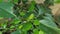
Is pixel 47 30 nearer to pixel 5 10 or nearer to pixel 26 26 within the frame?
pixel 26 26

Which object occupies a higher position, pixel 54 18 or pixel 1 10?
pixel 1 10

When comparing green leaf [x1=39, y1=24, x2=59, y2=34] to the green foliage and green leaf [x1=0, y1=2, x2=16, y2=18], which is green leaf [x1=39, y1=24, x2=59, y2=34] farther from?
green leaf [x1=0, y1=2, x2=16, y2=18]

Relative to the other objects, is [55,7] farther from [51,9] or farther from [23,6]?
[23,6]

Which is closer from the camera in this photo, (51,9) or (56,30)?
(56,30)

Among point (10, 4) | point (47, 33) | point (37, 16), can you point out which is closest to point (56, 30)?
point (47, 33)

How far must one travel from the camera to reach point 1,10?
722mm

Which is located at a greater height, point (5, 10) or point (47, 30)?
point (5, 10)

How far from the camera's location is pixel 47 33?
0.74 m

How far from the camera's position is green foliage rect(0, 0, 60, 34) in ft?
2.40

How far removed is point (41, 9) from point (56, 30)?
0.17m

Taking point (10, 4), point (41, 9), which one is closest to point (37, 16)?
point (41, 9)

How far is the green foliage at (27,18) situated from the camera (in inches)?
28.8

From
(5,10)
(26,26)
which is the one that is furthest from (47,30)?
(5,10)

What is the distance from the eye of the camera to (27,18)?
2.61ft
